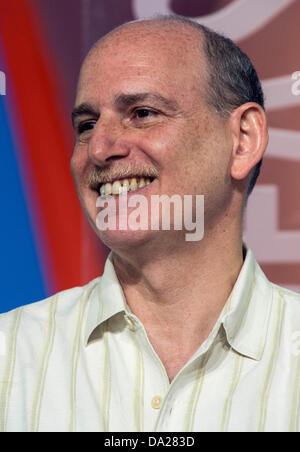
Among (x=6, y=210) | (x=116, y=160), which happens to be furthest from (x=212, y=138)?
(x=6, y=210)

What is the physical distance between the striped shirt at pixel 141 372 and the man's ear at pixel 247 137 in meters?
0.24

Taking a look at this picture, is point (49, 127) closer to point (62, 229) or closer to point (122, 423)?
point (62, 229)

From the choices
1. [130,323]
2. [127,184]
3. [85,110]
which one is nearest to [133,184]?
[127,184]

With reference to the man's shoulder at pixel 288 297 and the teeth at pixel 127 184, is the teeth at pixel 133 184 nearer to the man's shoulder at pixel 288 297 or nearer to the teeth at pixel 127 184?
the teeth at pixel 127 184

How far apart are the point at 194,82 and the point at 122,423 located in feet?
2.73

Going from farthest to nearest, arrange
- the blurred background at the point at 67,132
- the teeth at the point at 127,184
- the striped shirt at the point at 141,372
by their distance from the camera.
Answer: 1. the blurred background at the point at 67,132
2. the teeth at the point at 127,184
3. the striped shirt at the point at 141,372

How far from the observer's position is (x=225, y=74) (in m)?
1.68

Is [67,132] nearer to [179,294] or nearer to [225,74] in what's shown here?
[225,74]

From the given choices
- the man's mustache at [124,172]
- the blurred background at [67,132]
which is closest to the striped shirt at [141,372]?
the man's mustache at [124,172]

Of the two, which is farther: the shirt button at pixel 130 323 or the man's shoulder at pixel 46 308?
the man's shoulder at pixel 46 308

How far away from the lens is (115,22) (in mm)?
2488

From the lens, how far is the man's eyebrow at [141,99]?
1.53 m

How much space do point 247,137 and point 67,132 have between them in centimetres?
105

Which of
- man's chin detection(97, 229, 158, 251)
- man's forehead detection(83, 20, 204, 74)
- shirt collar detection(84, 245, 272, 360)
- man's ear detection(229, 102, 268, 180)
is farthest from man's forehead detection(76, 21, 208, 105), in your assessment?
shirt collar detection(84, 245, 272, 360)
